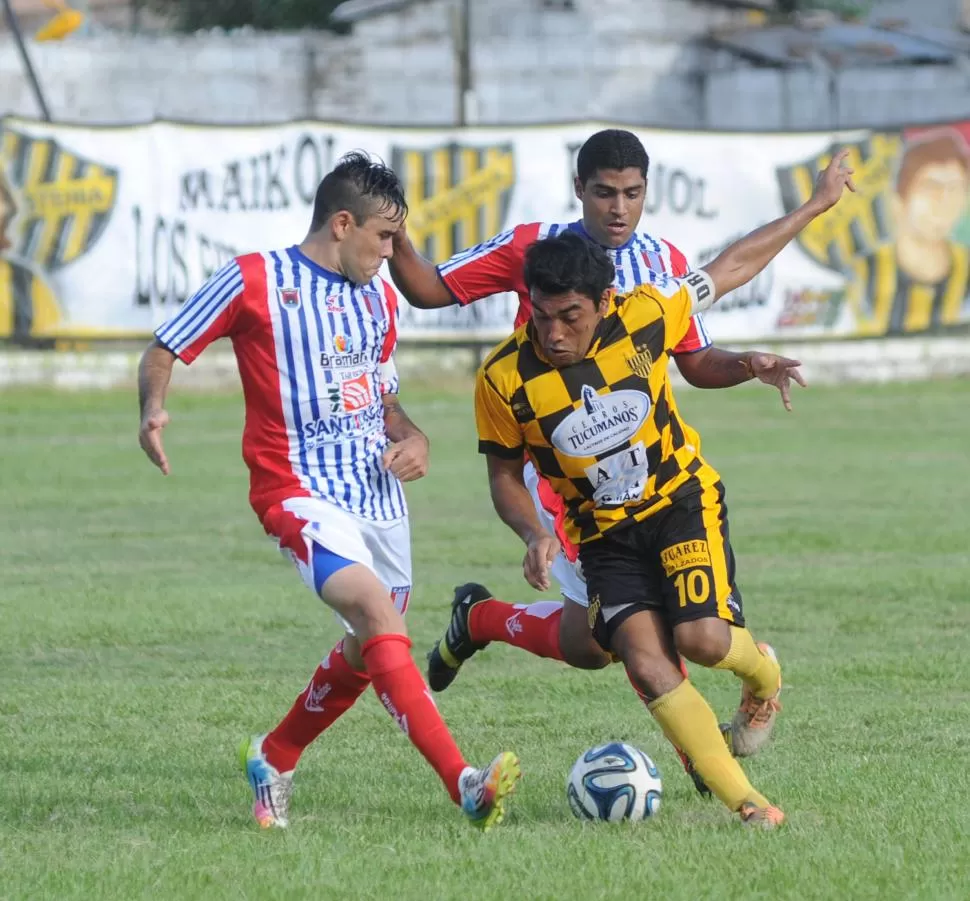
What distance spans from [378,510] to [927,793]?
6.01ft

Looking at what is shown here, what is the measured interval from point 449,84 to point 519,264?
22.0 meters

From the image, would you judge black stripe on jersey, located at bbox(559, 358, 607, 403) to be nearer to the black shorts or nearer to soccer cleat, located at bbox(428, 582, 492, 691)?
the black shorts

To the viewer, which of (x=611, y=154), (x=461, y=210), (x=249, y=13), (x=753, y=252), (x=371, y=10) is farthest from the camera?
(x=249, y=13)

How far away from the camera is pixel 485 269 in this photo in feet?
21.6

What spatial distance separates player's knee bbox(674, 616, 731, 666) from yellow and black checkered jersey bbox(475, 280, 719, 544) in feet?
1.20

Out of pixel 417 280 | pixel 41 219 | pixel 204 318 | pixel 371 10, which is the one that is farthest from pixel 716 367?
pixel 371 10

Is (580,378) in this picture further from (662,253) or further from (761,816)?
(761,816)

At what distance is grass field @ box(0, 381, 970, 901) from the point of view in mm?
4828

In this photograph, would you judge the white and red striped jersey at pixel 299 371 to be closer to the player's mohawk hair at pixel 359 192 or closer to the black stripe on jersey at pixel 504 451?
the player's mohawk hair at pixel 359 192

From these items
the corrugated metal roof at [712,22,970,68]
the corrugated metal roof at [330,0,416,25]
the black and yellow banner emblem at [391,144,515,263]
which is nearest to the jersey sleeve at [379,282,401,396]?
the black and yellow banner emblem at [391,144,515,263]

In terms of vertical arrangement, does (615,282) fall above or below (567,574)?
above

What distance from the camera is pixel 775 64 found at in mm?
27766

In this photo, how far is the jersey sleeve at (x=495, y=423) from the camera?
552 cm

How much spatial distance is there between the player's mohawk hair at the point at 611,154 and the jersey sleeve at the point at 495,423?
104 centimetres
